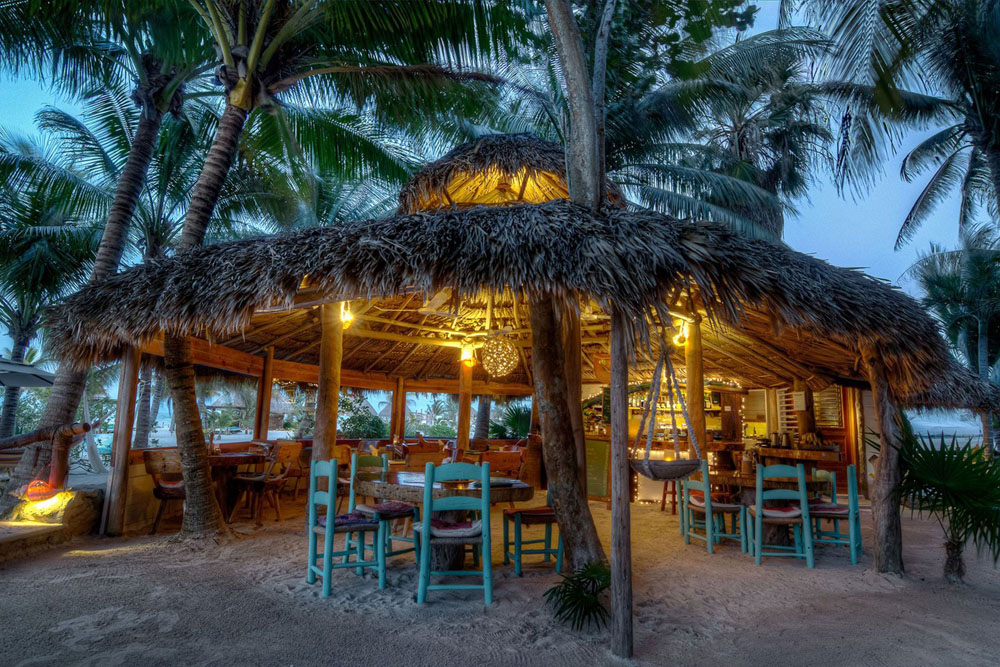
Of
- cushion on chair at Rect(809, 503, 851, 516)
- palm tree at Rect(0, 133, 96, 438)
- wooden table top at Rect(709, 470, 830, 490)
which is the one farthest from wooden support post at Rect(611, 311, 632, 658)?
palm tree at Rect(0, 133, 96, 438)

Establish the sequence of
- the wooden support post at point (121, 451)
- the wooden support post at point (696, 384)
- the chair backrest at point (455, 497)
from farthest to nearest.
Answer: the wooden support post at point (696, 384), the wooden support post at point (121, 451), the chair backrest at point (455, 497)

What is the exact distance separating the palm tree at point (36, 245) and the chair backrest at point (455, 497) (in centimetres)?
1093

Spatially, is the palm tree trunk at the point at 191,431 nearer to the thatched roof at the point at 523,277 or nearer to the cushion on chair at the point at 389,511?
the thatched roof at the point at 523,277

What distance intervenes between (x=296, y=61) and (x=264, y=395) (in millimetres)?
5457

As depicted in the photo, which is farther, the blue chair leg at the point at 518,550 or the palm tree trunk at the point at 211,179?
the palm tree trunk at the point at 211,179

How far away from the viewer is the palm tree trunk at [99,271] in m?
5.98

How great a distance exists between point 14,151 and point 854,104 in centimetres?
1634

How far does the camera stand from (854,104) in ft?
34.6

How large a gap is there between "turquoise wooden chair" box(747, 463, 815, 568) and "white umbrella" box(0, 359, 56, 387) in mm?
9868

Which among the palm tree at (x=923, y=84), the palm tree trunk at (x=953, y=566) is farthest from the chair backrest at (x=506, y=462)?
the palm tree at (x=923, y=84)

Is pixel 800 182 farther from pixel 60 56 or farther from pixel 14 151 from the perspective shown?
pixel 14 151

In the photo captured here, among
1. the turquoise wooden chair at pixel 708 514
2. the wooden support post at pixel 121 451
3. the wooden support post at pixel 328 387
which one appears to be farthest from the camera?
the wooden support post at pixel 328 387

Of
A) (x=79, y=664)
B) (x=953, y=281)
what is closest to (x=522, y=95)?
(x=79, y=664)

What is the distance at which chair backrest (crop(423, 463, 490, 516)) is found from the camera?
12.9 ft
